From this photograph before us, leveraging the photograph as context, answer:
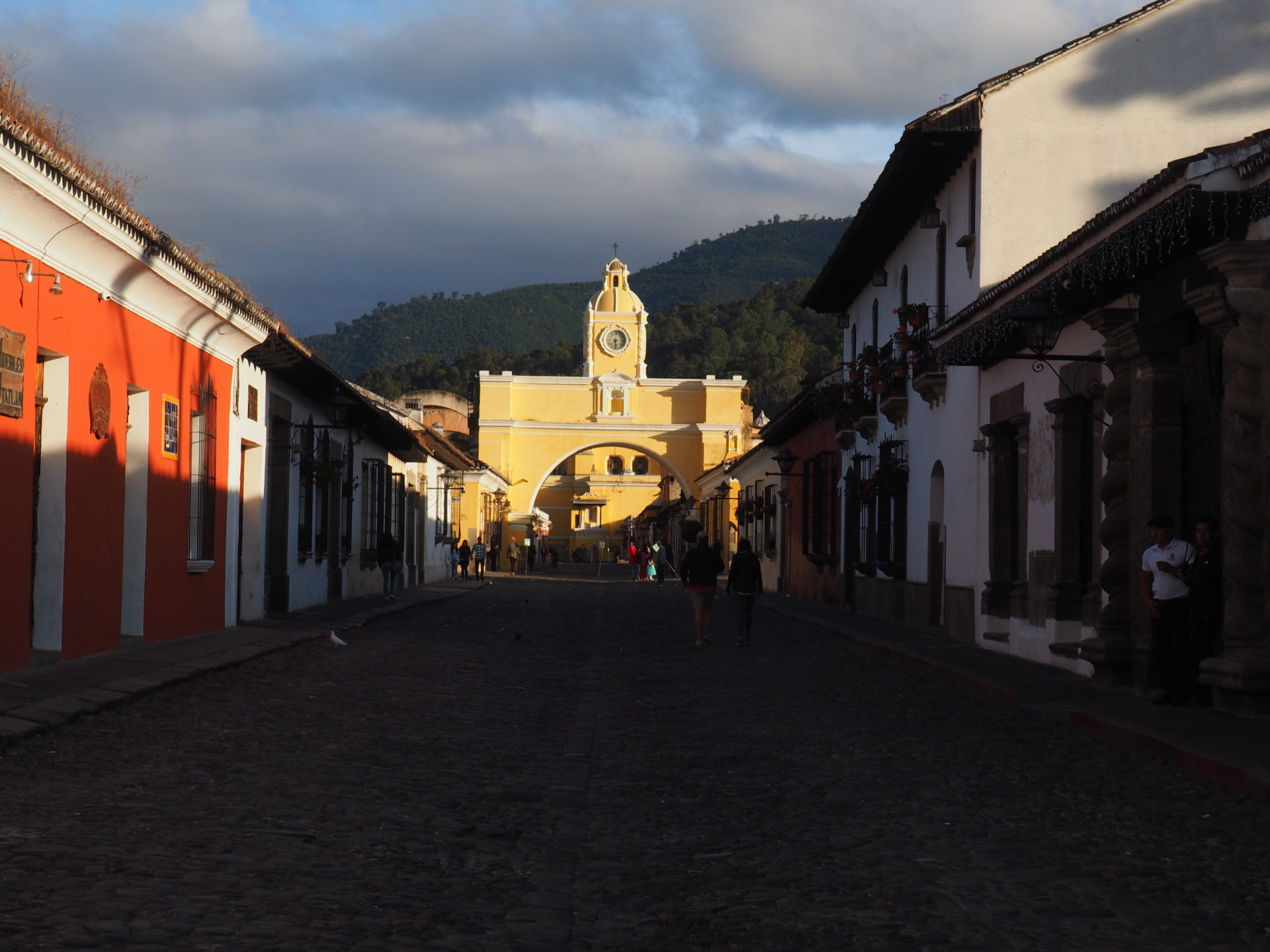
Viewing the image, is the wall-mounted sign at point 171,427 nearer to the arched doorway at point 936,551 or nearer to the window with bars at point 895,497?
the arched doorway at point 936,551

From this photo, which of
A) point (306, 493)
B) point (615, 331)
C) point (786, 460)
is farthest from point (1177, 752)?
point (615, 331)

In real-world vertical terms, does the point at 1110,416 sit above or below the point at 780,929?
above

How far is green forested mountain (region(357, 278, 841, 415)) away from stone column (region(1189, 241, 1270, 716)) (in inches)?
3515

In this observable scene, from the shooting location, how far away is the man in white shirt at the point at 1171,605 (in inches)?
396

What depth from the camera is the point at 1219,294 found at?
954cm

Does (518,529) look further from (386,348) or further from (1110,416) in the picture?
(386,348)

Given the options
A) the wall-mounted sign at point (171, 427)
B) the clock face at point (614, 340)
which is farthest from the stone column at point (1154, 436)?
the clock face at point (614, 340)

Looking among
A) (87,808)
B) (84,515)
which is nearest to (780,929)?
(87,808)

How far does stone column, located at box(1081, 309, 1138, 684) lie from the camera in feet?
37.9

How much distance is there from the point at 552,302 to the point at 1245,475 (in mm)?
166043

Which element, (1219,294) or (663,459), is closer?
(1219,294)

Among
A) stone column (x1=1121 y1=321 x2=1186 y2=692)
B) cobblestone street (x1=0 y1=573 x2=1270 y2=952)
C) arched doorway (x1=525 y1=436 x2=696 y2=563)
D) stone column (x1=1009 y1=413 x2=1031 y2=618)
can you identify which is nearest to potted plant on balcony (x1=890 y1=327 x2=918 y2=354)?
stone column (x1=1009 y1=413 x2=1031 y2=618)

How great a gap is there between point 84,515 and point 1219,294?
8668mm

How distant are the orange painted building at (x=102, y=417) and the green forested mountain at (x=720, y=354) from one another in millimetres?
82187
